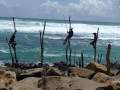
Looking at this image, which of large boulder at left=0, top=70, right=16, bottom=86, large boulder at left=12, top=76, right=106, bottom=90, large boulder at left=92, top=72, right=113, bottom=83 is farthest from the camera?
large boulder at left=92, top=72, right=113, bottom=83

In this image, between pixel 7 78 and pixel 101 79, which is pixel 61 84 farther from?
pixel 101 79

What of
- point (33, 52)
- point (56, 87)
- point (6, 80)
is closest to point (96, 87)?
point (56, 87)

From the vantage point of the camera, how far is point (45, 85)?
13188 mm

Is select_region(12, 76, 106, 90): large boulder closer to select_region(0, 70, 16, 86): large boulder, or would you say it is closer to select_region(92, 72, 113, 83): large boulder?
select_region(0, 70, 16, 86): large boulder

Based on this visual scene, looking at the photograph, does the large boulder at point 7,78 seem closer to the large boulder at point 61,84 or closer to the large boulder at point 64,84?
the large boulder at point 61,84

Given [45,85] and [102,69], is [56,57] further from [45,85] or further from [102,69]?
[45,85]

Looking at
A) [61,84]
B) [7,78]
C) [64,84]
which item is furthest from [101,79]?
[7,78]

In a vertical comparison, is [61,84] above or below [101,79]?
above

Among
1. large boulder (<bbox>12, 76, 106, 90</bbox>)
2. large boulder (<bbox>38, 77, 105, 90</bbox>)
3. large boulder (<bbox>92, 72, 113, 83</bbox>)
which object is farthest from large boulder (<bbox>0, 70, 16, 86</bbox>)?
large boulder (<bbox>92, 72, 113, 83</bbox>)

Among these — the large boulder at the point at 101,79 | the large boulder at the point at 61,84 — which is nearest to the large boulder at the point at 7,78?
the large boulder at the point at 61,84

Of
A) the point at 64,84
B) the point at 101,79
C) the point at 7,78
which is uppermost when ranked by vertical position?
the point at 64,84

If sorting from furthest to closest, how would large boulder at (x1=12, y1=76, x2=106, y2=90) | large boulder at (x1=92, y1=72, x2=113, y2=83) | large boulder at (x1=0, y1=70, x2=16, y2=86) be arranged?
large boulder at (x1=92, y1=72, x2=113, y2=83) → large boulder at (x1=0, y1=70, x2=16, y2=86) → large boulder at (x1=12, y1=76, x2=106, y2=90)

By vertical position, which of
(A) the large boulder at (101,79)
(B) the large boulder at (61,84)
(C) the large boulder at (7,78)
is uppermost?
(B) the large boulder at (61,84)

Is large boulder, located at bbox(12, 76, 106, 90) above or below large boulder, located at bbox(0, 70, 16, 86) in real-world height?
above
